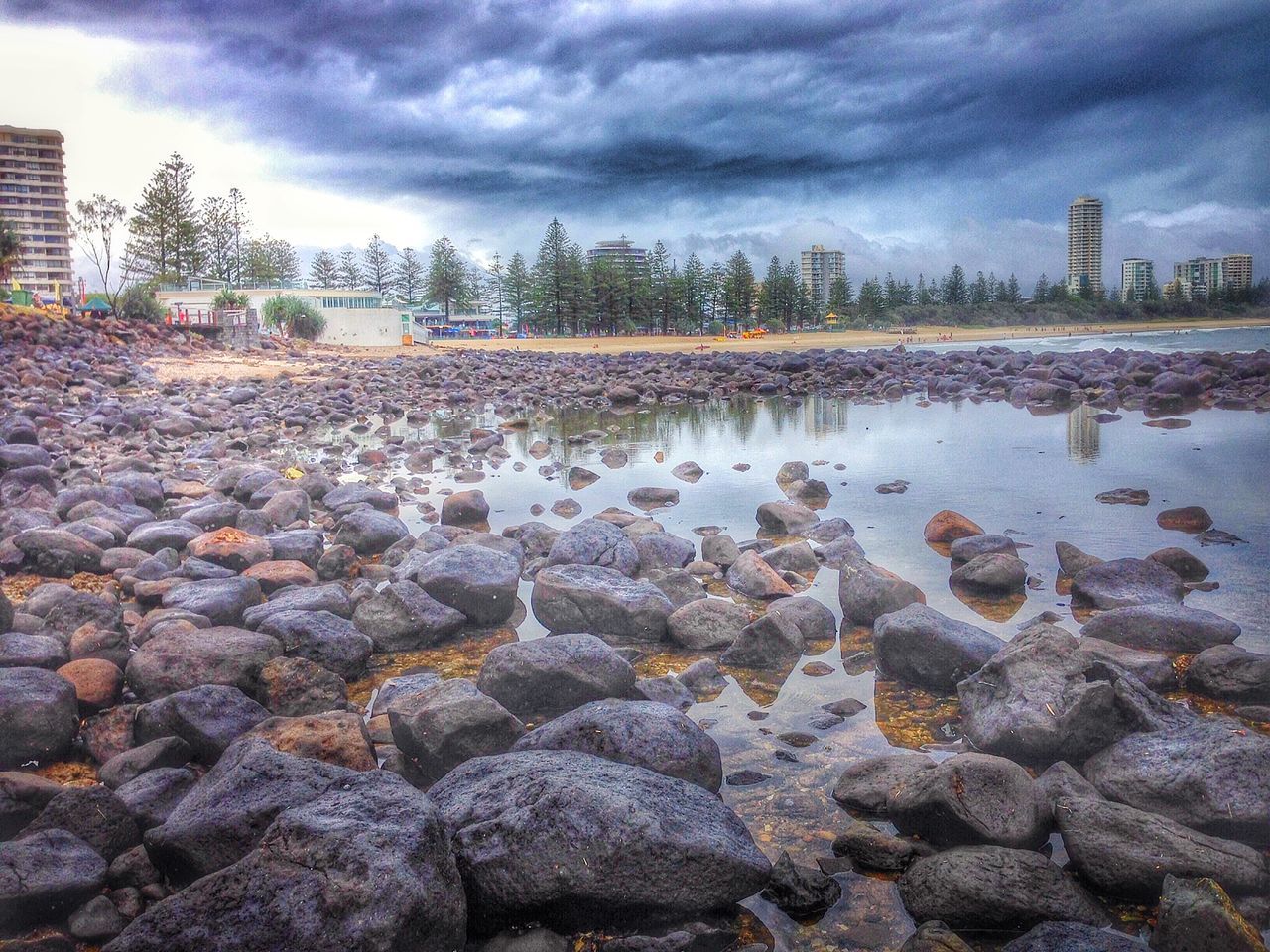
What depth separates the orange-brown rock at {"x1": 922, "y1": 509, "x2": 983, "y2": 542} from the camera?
7.94 m

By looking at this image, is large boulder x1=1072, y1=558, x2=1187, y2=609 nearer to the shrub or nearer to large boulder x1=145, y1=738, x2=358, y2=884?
large boulder x1=145, y1=738, x2=358, y2=884

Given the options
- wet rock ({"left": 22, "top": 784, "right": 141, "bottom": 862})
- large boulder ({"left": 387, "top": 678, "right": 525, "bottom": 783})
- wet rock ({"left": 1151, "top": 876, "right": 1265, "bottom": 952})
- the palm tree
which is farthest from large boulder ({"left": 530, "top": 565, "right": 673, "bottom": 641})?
the palm tree

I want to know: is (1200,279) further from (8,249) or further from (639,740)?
(8,249)

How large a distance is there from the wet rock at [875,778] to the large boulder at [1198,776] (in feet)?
2.24

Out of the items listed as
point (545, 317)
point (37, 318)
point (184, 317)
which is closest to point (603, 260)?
point (545, 317)

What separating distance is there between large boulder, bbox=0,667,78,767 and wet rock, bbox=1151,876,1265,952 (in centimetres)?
431

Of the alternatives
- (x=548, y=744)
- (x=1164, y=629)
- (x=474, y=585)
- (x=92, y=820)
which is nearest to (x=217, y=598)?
(x=474, y=585)

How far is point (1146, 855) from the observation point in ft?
9.94

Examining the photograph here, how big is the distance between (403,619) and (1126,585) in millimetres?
4629

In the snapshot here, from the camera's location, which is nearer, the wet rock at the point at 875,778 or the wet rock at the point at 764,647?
the wet rock at the point at 875,778

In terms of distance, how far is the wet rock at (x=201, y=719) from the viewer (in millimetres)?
4000

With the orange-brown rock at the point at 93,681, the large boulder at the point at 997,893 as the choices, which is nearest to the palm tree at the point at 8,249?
the orange-brown rock at the point at 93,681

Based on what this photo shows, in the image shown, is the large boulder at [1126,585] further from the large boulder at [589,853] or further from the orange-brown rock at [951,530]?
Answer: the large boulder at [589,853]

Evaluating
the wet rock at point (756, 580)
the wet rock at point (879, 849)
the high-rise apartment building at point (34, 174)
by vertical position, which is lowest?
the wet rock at point (879, 849)
